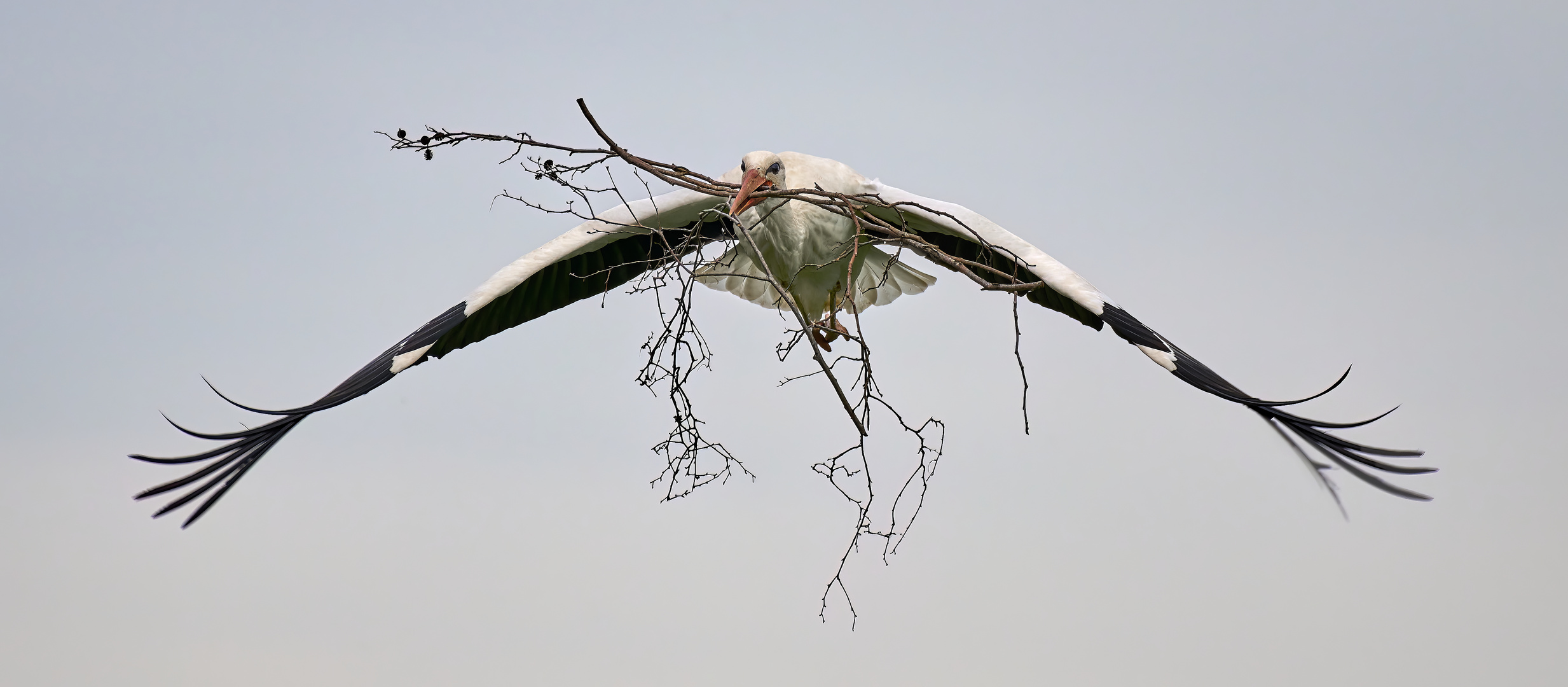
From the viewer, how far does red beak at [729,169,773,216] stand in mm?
3759

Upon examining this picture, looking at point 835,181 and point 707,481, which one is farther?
point 835,181

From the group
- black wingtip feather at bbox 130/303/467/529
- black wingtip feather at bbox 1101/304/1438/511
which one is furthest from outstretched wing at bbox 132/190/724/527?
black wingtip feather at bbox 1101/304/1438/511

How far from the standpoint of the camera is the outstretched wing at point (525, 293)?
A: 333 centimetres

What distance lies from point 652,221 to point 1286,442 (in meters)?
2.78

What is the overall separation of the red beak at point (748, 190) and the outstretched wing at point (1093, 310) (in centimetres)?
54

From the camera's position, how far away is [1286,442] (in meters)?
3.28

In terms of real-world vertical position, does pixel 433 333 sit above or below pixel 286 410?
above

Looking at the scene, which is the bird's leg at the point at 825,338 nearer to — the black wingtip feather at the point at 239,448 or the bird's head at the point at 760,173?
the bird's head at the point at 760,173

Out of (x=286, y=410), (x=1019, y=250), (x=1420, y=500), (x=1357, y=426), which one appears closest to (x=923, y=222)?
(x=1019, y=250)

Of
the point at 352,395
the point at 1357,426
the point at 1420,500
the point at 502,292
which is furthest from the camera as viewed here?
the point at 502,292

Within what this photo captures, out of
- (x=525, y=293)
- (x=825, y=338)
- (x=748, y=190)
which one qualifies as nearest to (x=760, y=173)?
(x=748, y=190)

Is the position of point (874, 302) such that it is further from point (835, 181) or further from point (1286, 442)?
point (1286, 442)

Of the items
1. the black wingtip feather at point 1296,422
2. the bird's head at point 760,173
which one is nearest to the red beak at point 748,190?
the bird's head at point 760,173

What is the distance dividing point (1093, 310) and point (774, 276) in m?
1.27
